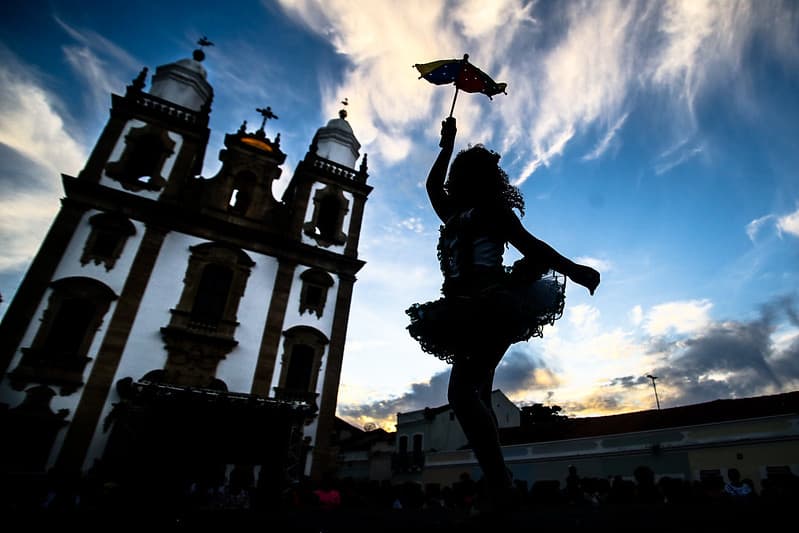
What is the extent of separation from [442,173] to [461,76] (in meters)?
1.48

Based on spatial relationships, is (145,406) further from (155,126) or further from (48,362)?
(155,126)

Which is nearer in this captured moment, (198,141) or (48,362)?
(48,362)

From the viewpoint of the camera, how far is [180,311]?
46.3 ft

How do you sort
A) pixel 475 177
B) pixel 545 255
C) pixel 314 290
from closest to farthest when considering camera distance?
1. pixel 545 255
2. pixel 475 177
3. pixel 314 290

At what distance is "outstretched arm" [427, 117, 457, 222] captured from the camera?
308cm

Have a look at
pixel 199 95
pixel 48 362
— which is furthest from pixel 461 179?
pixel 199 95

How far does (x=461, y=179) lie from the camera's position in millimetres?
3006

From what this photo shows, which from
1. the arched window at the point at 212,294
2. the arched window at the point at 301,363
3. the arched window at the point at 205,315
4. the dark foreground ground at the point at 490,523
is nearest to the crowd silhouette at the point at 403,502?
the dark foreground ground at the point at 490,523

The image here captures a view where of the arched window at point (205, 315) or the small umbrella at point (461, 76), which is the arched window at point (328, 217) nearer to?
the arched window at point (205, 315)

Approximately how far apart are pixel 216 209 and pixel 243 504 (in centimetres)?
1084

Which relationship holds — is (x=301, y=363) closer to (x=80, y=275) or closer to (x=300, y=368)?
(x=300, y=368)

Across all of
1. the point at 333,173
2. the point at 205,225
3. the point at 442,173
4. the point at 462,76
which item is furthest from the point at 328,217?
the point at 442,173

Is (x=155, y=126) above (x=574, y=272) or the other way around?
above

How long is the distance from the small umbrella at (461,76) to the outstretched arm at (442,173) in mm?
960
